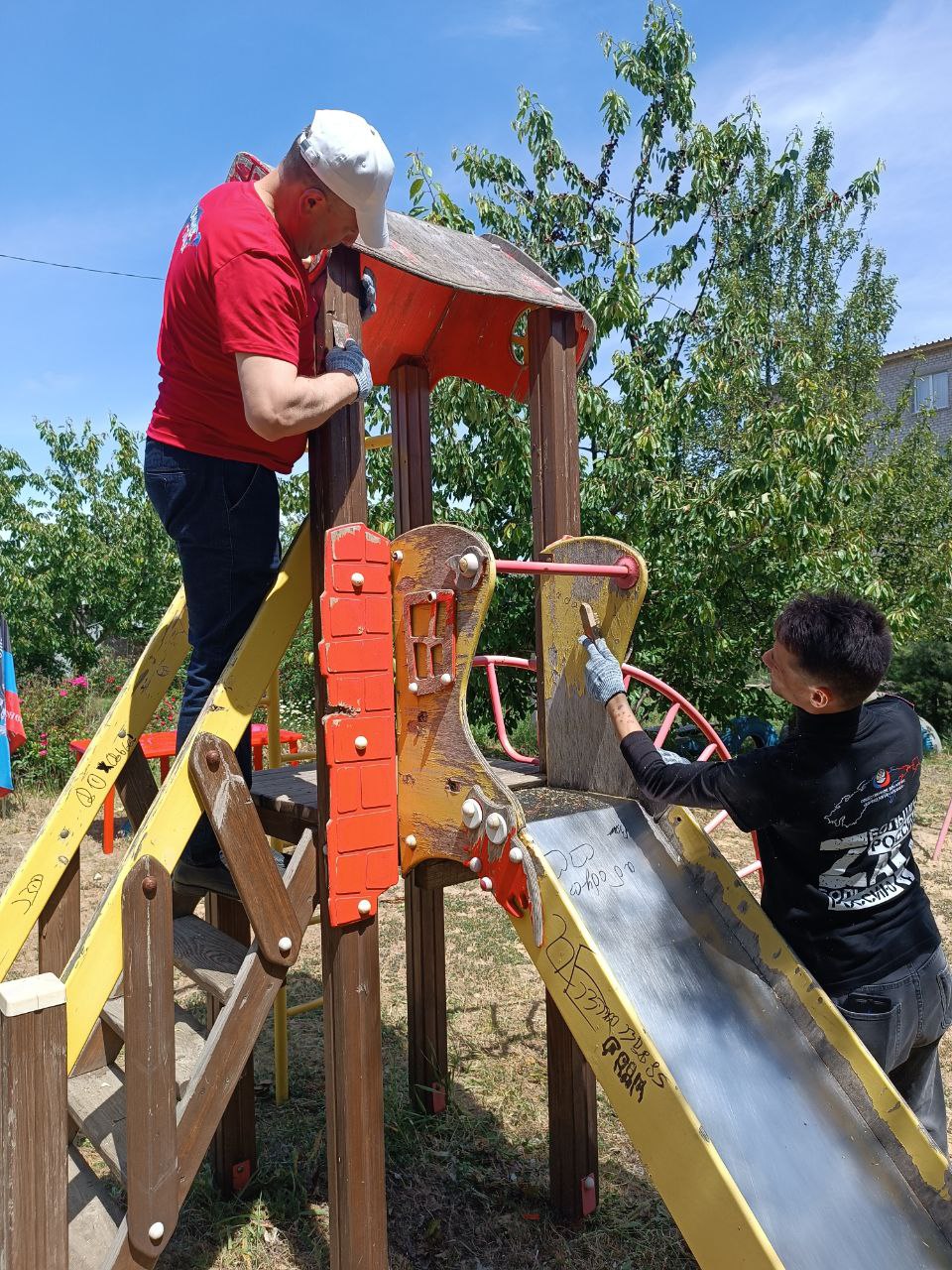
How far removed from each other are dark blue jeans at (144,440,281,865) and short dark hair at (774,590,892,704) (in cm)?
124

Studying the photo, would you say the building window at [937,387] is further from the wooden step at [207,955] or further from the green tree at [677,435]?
the wooden step at [207,955]

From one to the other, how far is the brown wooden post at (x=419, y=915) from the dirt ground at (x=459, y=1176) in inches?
6.3

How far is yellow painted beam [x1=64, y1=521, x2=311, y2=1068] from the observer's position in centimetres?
186

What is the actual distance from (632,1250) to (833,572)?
585cm

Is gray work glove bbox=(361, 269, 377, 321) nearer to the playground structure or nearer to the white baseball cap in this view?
the playground structure

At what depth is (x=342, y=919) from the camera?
6.88 ft

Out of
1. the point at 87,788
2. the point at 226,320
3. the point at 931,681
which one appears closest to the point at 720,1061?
the point at 87,788

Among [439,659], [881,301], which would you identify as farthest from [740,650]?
[881,301]

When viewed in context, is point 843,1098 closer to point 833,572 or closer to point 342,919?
point 342,919

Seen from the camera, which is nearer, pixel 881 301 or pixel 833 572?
pixel 833 572

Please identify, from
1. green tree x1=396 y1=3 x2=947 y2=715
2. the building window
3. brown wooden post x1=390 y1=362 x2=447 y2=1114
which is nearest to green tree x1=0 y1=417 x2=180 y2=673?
green tree x1=396 y1=3 x2=947 y2=715

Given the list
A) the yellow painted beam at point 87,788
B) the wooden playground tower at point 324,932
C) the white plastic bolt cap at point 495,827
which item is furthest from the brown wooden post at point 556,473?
the yellow painted beam at point 87,788

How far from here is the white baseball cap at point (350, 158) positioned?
1.92m

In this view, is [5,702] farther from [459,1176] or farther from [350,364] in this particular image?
[350,364]
